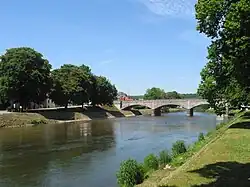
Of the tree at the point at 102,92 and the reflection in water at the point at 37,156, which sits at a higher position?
the tree at the point at 102,92

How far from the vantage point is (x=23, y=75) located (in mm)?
75250

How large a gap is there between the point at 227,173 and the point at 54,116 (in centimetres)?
6970

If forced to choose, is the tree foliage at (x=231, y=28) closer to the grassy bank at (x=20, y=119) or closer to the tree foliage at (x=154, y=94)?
the grassy bank at (x=20, y=119)

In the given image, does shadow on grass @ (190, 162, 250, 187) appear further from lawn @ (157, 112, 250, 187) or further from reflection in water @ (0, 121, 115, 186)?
reflection in water @ (0, 121, 115, 186)

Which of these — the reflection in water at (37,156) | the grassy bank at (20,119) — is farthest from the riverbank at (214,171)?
the grassy bank at (20,119)

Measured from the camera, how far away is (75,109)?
98812mm

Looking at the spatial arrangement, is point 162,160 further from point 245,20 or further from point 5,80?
point 5,80

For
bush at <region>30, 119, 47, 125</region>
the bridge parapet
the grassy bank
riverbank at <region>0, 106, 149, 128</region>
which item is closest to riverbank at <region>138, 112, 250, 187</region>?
the grassy bank

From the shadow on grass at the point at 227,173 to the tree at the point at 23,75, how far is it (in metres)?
62.6

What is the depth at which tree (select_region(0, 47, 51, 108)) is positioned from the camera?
7462 cm

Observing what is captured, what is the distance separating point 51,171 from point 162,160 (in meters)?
8.03

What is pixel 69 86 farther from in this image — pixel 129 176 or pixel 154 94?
pixel 154 94

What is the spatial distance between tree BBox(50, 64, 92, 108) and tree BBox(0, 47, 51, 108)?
8681 mm

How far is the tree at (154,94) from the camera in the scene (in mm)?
186000
